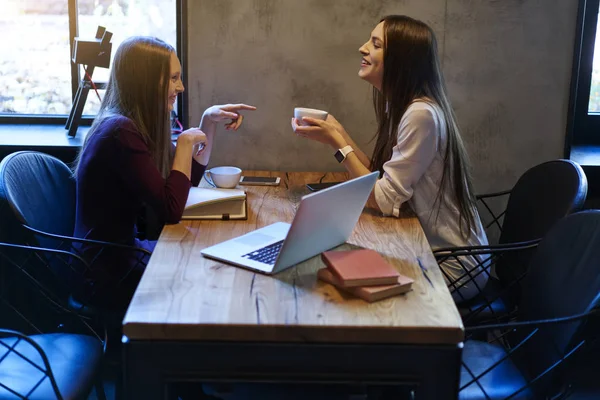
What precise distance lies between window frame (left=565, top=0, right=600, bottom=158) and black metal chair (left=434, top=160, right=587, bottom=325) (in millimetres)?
514

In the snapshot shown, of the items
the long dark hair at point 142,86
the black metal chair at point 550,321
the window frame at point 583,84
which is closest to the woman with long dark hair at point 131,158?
the long dark hair at point 142,86

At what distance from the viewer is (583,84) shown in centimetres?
288

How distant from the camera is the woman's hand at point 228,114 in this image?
2.45 m

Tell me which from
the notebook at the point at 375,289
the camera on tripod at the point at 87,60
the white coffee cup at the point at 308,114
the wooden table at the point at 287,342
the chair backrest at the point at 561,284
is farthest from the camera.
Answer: the camera on tripod at the point at 87,60

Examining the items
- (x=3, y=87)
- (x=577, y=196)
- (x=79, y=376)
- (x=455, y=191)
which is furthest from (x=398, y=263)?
(x=3, y=87)

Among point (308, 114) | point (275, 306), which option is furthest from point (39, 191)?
point (275, 306)

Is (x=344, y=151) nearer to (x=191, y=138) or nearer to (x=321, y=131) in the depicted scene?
(x=321, y=131)

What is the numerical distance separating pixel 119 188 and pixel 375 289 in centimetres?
93

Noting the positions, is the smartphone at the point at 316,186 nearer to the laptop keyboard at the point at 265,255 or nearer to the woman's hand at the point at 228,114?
the woman's hand at the point at 228,114

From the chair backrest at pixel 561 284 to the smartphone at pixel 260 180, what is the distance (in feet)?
3.28

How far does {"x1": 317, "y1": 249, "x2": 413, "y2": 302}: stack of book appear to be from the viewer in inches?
57.9

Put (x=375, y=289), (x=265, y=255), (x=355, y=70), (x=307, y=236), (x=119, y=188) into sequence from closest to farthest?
1. (x=375, y=289)
2. (x=307, y=236)
3. (x=265, y=255)
4. (x=119, y=188)
5. (x=355, y=70)

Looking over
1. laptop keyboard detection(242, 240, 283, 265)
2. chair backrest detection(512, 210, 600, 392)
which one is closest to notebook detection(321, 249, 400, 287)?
laptop keyboard detection(242, 240, 283, 265)

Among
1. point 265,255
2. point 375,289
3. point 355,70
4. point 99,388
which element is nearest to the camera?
point 375,289
